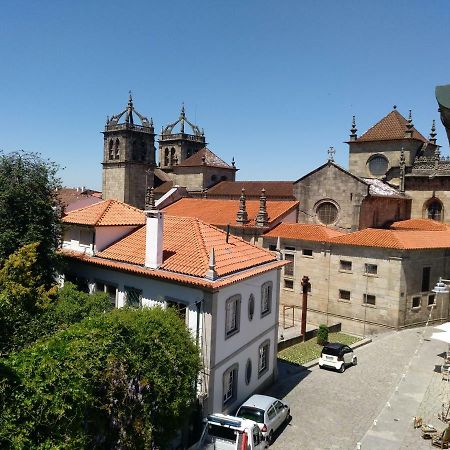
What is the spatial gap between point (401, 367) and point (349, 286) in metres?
A: 8.17

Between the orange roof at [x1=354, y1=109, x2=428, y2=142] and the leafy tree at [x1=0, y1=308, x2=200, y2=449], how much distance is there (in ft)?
107

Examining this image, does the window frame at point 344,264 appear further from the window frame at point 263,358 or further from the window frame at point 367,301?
the window frame at point 263,358

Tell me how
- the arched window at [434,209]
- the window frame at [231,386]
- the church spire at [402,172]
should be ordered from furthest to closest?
the church spire at [402,172]
the arched window at [434,209]
the window frame at [231,386]

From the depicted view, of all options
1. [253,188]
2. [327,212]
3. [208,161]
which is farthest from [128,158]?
[327,212]

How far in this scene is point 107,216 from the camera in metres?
21.3

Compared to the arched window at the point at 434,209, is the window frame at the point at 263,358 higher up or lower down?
lower down

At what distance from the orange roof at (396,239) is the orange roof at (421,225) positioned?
219cm

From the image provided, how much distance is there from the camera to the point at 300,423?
1745 centimetres

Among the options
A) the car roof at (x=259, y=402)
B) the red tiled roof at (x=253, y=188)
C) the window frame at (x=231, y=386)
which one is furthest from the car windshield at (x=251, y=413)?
the red tiled roof at (x=253, y=188)

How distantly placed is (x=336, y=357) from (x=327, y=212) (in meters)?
15.2

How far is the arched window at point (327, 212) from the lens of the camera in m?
35.1

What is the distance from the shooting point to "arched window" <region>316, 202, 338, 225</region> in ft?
115

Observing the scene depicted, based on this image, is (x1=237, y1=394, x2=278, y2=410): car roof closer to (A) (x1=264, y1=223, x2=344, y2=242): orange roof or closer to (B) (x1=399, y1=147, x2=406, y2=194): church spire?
(A) (x1=264, y1=223, x2=344, y2=242): orange roof

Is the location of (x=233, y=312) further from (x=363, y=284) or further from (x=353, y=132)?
(x=353, y=132)
